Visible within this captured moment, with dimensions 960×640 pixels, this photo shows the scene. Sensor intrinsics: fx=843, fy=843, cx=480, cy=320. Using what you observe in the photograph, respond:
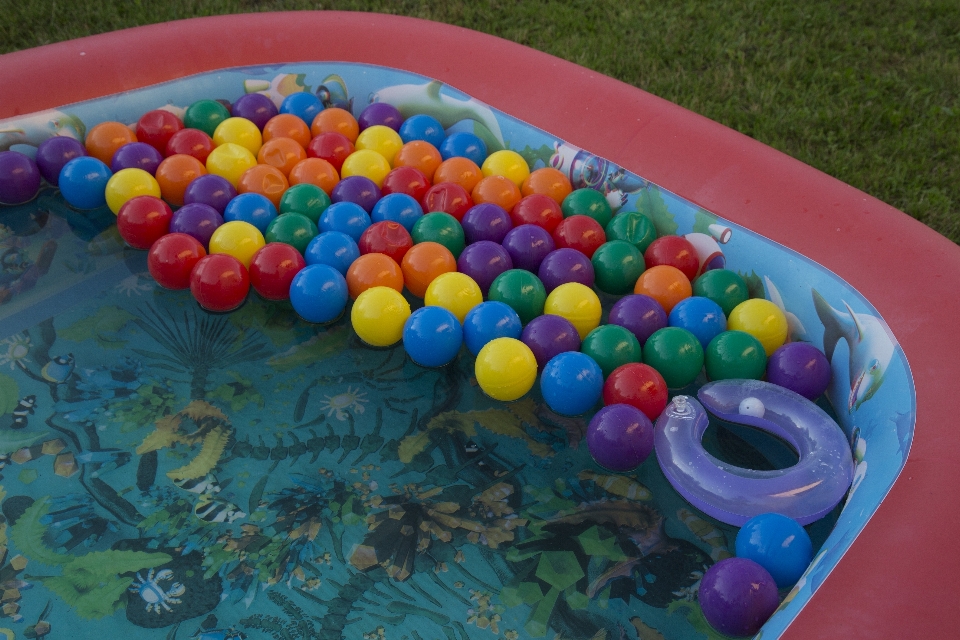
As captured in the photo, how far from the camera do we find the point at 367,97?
218 centimetres

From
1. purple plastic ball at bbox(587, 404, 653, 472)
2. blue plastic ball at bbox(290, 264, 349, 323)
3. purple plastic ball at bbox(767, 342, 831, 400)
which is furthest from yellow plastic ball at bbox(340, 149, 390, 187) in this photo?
purple plastic ball at bbox(767, 342, 831, 400)

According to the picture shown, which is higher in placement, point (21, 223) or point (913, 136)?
point (913, 136)

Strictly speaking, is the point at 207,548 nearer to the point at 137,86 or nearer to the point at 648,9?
the point at 137,86

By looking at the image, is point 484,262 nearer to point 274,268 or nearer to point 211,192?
point 274,268

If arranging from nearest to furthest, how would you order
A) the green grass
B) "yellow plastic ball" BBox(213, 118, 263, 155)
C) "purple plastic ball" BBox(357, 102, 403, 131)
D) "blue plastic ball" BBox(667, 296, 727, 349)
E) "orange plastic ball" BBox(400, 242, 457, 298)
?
1. "blue plastic ball" BBox(667, 296, 727, 349)
2. "orange plastic ball" BBox(400, 242, 457, 298)
3. "yellow plastic ball" BBox(213, 118, 263, 155)
4. "purple plastic ball" BBox(357, 102, 403, 131)
5. the green grass

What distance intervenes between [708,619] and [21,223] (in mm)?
1596

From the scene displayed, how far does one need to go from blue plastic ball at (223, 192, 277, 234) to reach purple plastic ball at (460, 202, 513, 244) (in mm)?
421

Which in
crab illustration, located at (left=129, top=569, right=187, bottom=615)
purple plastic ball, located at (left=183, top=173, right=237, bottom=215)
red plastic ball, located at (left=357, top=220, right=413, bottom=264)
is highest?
red plastic ball, located at (left=357, top=220, right=413, bottom=264)

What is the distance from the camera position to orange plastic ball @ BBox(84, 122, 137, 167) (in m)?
1.92

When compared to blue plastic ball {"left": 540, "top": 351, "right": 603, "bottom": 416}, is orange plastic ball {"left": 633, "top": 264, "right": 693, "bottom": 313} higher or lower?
higher

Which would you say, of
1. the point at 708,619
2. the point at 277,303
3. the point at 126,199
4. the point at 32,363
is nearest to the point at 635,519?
the point at 708,619

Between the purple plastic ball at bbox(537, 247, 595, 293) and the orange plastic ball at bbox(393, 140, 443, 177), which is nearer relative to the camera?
the purple plastic ball at bbox(537, 247, 595, 293)

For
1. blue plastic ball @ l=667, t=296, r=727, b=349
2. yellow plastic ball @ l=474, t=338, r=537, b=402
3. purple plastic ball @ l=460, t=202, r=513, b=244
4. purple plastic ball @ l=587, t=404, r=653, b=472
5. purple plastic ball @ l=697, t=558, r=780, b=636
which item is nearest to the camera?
purple plastic ball @ l=697, t=558, r=780, b=636

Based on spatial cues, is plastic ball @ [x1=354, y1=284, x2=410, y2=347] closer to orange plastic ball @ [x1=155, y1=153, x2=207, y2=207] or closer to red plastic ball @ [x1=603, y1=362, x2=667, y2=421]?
red plastic ball @ [x1=603, y1=362, x2=667, y2=421]
